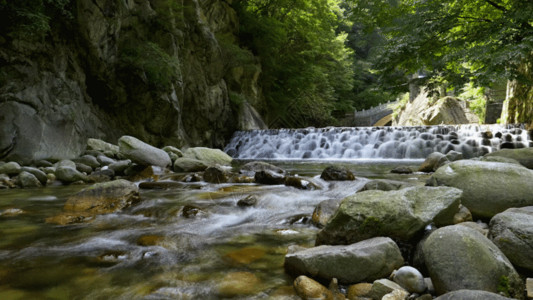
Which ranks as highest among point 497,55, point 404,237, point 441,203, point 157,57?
point 157,57

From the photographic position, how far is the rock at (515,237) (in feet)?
6.31

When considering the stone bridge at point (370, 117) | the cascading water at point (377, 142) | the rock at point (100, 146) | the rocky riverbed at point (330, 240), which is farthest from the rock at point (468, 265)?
the stone bridge at point (370, 117)

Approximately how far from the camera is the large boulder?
113 inches

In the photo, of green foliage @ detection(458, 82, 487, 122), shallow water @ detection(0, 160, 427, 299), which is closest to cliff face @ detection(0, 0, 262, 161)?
shallow water @ detection(0, 160, 427, 299)

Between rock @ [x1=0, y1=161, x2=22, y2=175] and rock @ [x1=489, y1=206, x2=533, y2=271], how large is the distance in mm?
7897

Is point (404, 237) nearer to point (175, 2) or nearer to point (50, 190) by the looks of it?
point (50, 190)

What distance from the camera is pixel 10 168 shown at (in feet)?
21.2

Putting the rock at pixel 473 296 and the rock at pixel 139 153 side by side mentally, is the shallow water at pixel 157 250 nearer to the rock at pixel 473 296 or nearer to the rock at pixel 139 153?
the rock at pixel 473 296

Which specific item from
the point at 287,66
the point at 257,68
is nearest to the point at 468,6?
the point at 257,68

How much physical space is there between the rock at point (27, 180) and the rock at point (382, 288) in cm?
650

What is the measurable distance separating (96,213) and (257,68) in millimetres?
16843

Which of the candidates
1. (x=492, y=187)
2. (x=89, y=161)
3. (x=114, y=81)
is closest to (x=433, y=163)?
(x=492, y=187)

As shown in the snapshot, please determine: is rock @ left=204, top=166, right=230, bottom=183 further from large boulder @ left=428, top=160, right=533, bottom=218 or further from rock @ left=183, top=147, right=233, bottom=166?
large boulder @ left=428, top=160, right=533, bottom=218

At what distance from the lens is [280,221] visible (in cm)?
369
